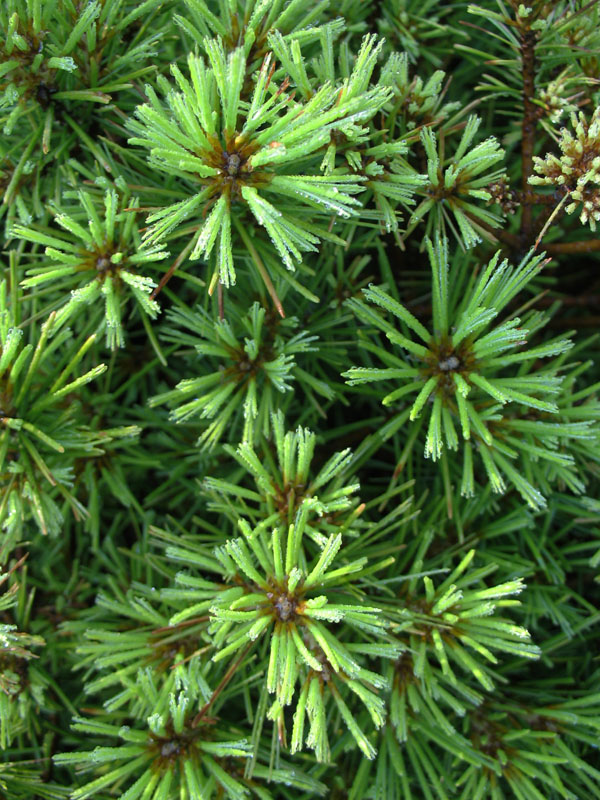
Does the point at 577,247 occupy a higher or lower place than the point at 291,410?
higher

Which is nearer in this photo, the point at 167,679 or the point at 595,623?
the point at 167,679

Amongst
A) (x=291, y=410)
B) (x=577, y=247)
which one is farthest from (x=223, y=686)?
(x=577, y=247)

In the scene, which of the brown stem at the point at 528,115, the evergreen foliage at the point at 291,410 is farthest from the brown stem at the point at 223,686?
the brown stem at the point at 528,115

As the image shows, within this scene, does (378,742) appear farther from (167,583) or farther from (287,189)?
(287,189)

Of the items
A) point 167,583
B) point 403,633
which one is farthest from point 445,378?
point 167,583

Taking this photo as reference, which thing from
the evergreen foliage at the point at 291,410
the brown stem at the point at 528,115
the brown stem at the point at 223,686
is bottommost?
the brown stem at the point at 223,686

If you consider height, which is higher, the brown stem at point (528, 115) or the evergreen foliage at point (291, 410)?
the brown stem at point (528, 115)

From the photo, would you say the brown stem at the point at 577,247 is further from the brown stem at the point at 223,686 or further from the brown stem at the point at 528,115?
the brown stem at the point at 223,686

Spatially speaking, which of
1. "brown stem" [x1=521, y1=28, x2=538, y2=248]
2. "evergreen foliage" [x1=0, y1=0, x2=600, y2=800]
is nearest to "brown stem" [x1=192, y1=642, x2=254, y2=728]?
"evergreen foliage" [x1=0, y1=0, x2=600, y2=800]

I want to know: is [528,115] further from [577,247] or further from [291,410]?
[291,410]
